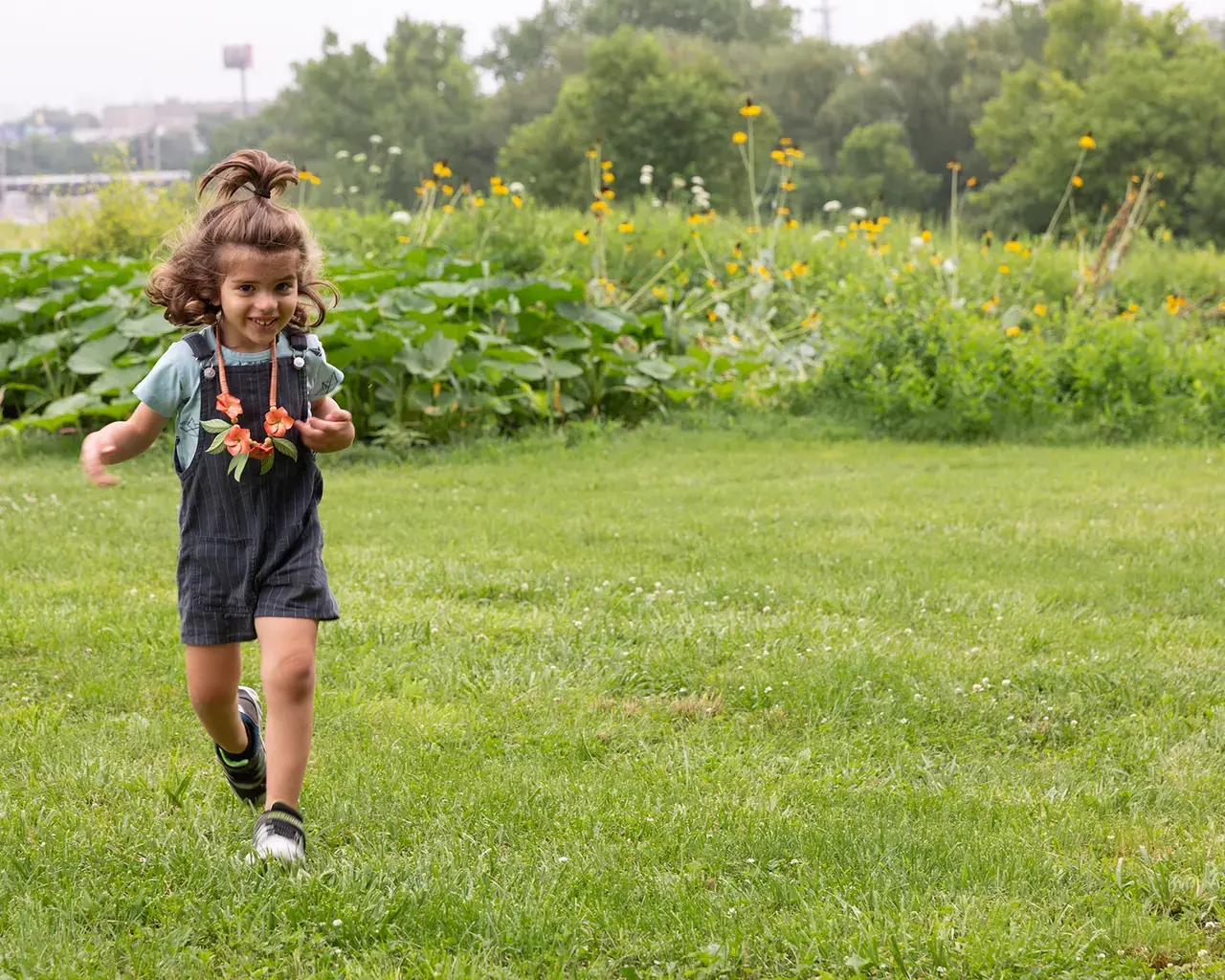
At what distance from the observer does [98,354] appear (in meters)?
8.91

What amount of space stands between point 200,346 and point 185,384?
0.30ft

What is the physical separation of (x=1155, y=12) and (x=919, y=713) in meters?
28.1

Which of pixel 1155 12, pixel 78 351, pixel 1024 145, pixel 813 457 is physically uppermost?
pixel 1155 12

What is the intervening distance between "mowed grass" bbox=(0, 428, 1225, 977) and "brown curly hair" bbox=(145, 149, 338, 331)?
47.1 inches

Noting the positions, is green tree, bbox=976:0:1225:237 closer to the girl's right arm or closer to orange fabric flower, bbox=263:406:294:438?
orange fabric flower, bbox=263:406:294:438

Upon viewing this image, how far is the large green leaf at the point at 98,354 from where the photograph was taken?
28.8 ft

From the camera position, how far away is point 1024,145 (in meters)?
29.8

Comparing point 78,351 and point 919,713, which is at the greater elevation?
point 78,351

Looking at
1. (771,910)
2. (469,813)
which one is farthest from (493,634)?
(771,910)

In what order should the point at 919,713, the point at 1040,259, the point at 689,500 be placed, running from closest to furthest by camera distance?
1. the point at 919,713
2. the point at 689,500
3. the point at 1040,259

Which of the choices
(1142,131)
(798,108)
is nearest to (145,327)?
(1142,131)

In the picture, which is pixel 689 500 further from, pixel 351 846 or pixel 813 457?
pixel 351 846

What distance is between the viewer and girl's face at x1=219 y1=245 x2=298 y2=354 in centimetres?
295

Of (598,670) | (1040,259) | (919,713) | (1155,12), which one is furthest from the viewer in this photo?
(1155,12)
